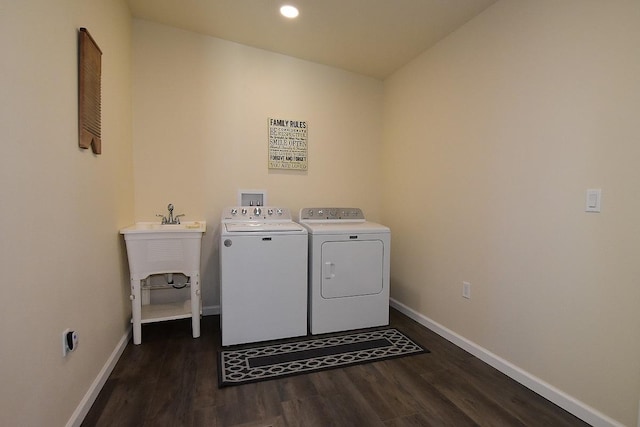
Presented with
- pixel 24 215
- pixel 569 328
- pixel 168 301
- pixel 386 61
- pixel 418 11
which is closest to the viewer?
pixel 24 215

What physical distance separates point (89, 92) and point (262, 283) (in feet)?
5.17

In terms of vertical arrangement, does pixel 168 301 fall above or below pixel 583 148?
below

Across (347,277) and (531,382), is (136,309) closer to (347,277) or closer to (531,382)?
(347,277)

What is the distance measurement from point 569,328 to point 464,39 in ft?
6.74

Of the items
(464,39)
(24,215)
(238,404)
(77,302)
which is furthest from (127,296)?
(464,39)

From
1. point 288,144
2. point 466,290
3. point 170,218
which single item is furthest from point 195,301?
point 466,290

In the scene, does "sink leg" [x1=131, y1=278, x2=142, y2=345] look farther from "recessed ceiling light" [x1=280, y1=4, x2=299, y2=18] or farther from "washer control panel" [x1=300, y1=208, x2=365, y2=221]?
"recessed ceiling light" [x1=280, y1=4, x2=299, y2=18]

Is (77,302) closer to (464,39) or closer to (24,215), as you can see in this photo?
(24,215)

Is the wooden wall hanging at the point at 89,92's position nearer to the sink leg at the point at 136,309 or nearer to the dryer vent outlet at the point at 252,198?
the sink leg at the point at 136,309

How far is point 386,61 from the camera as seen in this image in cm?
303

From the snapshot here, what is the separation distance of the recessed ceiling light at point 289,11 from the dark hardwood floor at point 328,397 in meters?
2.55

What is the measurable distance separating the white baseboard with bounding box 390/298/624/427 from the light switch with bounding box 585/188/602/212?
3.26ft

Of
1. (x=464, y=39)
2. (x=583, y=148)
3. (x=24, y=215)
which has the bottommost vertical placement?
(x=24, y=215)

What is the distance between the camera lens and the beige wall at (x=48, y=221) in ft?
3.34
